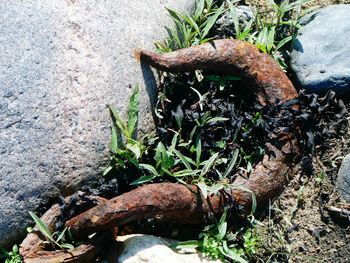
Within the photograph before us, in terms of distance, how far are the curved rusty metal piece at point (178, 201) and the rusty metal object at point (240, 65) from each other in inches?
15.6

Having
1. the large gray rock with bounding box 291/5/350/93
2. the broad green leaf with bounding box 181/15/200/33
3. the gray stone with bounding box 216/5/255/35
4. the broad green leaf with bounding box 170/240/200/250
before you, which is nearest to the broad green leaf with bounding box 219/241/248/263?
the broad green leaf with bounding box 170/240/200/250

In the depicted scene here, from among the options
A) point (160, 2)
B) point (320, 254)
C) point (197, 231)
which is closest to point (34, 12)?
point (160, 2)

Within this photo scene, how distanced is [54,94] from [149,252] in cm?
111

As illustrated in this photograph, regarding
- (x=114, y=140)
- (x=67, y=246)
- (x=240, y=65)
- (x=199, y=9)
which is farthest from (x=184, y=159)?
(x=199, y=9)

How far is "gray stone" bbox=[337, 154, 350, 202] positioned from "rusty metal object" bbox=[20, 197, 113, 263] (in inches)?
59.4

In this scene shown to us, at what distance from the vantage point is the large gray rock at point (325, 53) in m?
4.05

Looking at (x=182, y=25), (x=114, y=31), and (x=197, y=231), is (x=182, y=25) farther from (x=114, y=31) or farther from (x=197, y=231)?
(x=197, y=231)

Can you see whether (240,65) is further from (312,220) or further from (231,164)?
(312,220)

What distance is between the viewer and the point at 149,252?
3650 millimetres

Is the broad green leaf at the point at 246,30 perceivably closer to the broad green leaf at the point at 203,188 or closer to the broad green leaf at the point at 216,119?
the broad green leaf at the point at 216,119

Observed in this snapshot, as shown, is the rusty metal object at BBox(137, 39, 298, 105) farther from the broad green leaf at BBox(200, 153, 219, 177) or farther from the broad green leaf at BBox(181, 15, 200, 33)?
the broad green leaf at BBox(200, 153, 219, 177)

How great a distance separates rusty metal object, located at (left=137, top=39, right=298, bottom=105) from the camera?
159 inches

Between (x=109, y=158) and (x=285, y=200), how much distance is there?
3.93 feet

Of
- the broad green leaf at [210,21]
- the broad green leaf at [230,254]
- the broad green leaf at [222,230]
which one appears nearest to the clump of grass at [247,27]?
the broad green leaf at [210,21]
